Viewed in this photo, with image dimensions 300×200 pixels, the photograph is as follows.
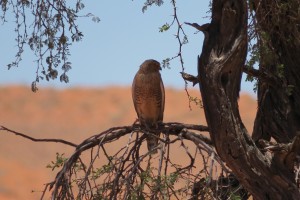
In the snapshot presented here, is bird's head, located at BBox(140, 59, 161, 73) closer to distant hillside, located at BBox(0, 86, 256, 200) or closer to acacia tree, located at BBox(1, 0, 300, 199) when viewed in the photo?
acacia tree, located at BBox(1, 0, 300, 199)

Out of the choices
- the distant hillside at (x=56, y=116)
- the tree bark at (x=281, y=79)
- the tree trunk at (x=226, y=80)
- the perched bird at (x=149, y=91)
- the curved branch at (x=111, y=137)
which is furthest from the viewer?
the distant hillside at (x=56, y=116)

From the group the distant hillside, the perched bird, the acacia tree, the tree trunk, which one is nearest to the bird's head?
→ the perched bird

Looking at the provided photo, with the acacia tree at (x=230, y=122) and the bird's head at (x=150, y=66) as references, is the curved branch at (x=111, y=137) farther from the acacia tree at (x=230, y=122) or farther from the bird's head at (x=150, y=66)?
the bird's head at (x=150, y=66)

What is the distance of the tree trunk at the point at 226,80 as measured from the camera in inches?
229

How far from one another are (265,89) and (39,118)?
42.0 metres

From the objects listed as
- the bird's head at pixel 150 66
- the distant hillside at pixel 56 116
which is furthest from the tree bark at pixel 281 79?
the distant hillside at pixel 56 116

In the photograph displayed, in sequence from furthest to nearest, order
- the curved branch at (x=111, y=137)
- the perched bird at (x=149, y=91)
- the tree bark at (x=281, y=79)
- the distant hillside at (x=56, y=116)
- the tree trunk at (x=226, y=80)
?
the distant hillside at (x=56, y=116) → the perched bird at (x=149, y=91) → the tree bark at (x=281, y=79) → the curved branch at (x=111, y=137) → the tree trunk at (x=226, y=80)

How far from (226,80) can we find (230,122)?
0.97 feet

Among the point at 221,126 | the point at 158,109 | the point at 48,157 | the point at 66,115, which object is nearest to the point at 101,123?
the point at 66,115

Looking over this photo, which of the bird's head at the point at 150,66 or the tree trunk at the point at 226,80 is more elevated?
the bird's head at the point at 150,66

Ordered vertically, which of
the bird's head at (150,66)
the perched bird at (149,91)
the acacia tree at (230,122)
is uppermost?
the bird's head at (150,66)

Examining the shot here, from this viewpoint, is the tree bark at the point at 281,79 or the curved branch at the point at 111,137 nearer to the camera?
the curved branch at the point at 111,137

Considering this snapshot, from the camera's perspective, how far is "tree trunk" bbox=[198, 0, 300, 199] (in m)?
5.82

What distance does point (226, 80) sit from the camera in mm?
5918
